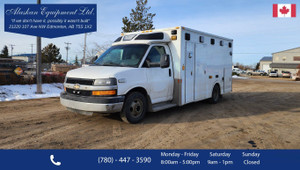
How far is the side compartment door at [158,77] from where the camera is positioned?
20.6ft

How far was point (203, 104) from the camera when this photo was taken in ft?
31.6

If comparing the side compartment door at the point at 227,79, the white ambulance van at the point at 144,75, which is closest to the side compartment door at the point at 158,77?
the white ambulance van at the point at 144,75

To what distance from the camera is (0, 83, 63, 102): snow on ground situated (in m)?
10.3

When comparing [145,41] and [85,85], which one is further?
[145,41]

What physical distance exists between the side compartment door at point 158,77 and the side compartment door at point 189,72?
0.65 m

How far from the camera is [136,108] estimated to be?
607cm

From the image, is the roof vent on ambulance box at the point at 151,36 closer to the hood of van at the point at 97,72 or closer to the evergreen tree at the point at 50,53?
the hood of van at the point at 97,72

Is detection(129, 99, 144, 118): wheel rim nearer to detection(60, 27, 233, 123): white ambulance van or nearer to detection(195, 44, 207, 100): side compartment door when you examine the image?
detection(60, 27, 233, 123): white ambulance van

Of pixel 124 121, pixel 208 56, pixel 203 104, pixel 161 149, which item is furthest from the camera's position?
pixel 203 104

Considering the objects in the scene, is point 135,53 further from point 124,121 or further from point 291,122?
point 291,122

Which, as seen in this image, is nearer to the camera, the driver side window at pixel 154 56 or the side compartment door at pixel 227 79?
the driver side window at pixel 154 56

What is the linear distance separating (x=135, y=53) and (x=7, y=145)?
3.72m

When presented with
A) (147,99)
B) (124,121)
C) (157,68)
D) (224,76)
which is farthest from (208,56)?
(124,121)

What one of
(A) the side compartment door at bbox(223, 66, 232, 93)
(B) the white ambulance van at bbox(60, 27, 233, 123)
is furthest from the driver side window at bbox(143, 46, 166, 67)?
(A) the side compartment door at bbox(223, 66, 232, 93)
